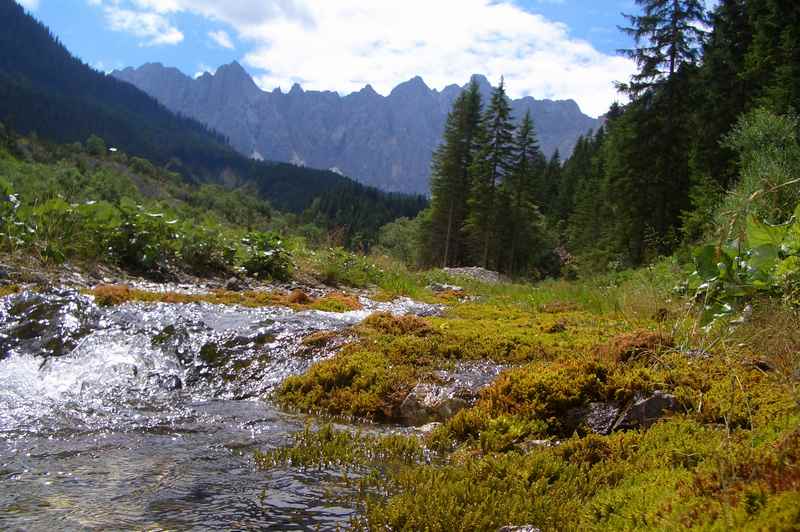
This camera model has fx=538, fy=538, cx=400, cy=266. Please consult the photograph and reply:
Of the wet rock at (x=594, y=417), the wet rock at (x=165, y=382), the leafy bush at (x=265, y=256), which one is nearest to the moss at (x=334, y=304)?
the leafy bush at (x=265, y=256)

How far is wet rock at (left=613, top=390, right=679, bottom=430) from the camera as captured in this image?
176 inches

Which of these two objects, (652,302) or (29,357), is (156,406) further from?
(652,302)

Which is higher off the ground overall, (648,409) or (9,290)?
(9,290)

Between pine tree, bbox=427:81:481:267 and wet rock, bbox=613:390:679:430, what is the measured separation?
3789 cm

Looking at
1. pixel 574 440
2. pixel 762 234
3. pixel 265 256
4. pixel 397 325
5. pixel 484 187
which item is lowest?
pixel 574 440

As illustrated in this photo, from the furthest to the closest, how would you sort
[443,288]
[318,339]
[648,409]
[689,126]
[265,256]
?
[689,126]
[443,288]
[265,256]
[318,339]
[648,409]

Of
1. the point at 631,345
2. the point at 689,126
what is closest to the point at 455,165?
the point at 689,126

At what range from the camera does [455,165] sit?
44.0 meters

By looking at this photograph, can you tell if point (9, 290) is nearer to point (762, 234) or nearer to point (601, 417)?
point (601, 417)

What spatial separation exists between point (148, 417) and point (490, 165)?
38.8 meters

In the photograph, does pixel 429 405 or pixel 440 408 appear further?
pixel 429 405

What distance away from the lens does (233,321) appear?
832 cm

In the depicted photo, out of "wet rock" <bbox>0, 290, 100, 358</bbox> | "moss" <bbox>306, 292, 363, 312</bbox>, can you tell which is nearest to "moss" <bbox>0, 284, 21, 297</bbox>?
"wet rock" <bbox>0, 290, 100, 358</bbox>

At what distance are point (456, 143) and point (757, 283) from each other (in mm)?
42691
